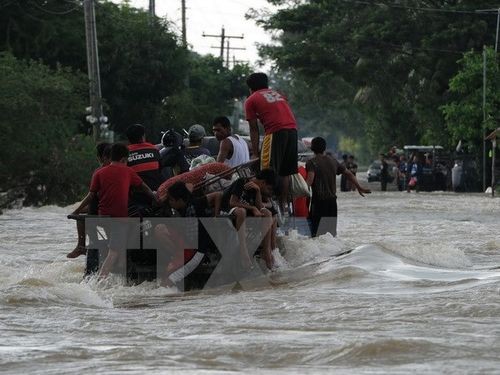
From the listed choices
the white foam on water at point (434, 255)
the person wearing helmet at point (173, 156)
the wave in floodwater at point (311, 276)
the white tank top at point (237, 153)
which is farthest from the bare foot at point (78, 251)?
the white foam on water at point (434, 255)

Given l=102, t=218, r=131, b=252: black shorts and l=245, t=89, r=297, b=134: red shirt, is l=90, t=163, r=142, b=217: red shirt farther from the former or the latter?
l=245, t=89, r=297, b=134: red shirt

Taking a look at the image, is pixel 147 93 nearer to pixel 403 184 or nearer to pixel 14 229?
pixel 403 184

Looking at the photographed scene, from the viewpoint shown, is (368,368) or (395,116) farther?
(395,116)

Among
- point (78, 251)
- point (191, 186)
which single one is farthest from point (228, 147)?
point (78, 251)

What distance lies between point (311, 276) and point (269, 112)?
1890mm

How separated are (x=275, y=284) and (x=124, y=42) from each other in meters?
39.5

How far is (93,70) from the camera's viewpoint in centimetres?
3928

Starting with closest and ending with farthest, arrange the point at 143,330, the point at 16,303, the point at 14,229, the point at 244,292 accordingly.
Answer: the point at 143,330
the point at 16,303
the point at 244,292
the point at 14,229

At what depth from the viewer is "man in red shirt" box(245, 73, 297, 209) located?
1497 centimetres

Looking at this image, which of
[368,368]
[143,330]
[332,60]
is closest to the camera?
[368,368]

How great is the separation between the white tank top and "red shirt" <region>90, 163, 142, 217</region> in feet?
6.22

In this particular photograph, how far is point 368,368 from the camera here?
8836 mm

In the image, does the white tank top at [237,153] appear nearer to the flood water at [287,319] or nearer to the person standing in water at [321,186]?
the flood water at [287,319]

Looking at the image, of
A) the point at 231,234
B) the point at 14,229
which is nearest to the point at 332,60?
the point at 14,229
